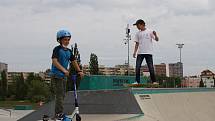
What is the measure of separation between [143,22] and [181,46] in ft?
124

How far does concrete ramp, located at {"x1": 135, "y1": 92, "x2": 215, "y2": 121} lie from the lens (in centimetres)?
848

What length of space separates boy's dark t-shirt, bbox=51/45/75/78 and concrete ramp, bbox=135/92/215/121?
2.68 metres

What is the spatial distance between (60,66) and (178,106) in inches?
174

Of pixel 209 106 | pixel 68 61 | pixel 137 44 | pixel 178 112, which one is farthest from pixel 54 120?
pixel 209 106

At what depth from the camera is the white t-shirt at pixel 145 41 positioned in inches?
393

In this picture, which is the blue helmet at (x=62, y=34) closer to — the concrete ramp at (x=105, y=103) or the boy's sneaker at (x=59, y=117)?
the boy's sneaker at (x=59, y=117)

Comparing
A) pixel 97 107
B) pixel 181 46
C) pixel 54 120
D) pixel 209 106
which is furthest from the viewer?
pixel 181 46

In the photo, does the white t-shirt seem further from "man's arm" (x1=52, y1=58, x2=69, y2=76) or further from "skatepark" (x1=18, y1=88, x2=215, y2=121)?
"man's arm" (x1=52, y1=58, x2=69, y2=76)

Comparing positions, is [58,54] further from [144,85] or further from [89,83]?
[89,83]

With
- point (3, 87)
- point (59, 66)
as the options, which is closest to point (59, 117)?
point (59, 66)

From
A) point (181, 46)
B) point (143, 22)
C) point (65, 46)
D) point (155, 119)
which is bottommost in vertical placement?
point (155, 119)

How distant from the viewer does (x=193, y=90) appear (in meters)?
11.1

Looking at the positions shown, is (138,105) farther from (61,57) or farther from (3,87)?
(3,87)

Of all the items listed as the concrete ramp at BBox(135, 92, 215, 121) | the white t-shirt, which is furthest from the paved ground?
the white t-shirt
